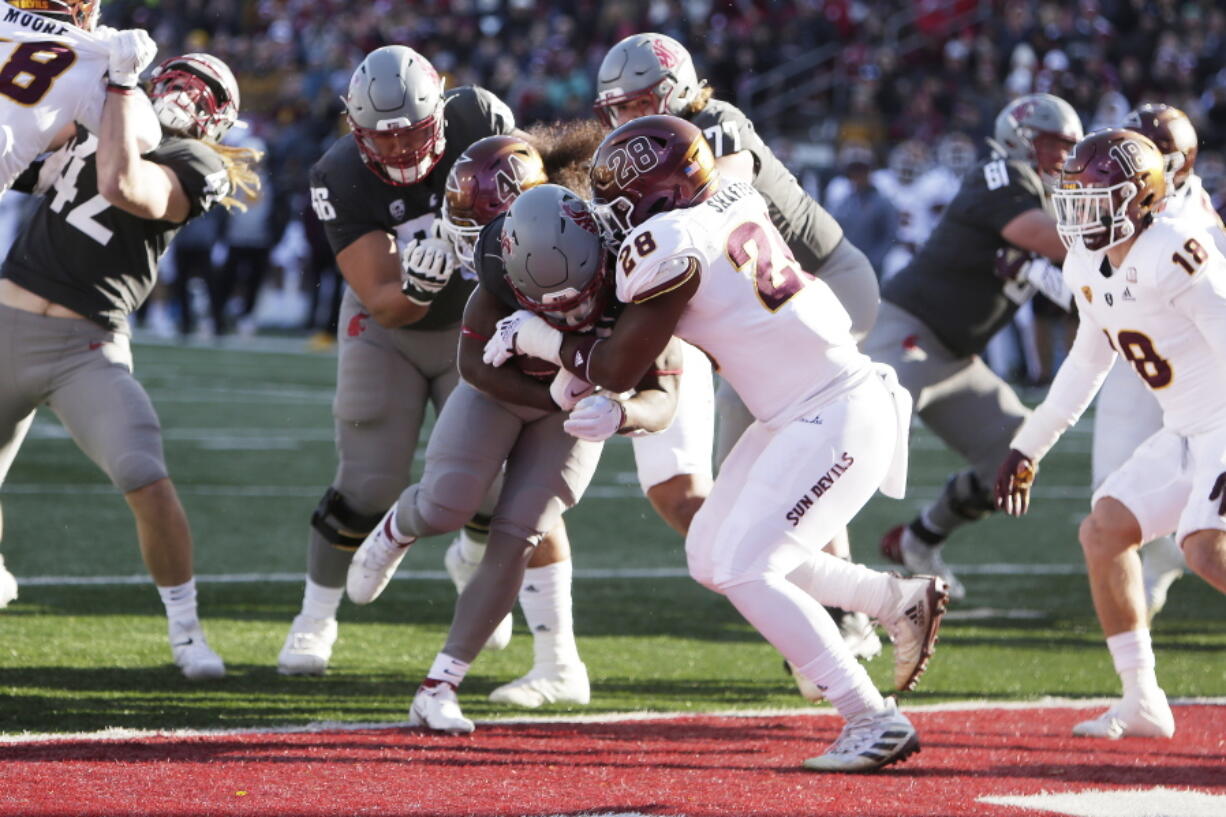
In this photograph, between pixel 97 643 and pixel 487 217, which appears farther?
pixel 97 643

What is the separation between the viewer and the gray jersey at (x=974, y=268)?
6.50 meters

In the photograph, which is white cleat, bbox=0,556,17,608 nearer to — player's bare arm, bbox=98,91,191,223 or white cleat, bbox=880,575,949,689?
player's bare arm, bbox=98,91,191,223

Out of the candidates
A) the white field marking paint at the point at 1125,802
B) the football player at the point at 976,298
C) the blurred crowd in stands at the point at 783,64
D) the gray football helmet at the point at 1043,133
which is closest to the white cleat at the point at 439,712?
the white field marking paint at the point at 1125,802

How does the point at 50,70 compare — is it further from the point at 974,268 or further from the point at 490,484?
the point at 974,268

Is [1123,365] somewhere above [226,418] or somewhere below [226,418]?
above

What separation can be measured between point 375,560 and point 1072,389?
2013mm

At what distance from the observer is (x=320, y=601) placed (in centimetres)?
537

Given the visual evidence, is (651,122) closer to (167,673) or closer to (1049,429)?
(1049,429)

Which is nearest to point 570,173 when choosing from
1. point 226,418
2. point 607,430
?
point 607,430

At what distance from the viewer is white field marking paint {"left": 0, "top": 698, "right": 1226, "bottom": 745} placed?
14.0ft

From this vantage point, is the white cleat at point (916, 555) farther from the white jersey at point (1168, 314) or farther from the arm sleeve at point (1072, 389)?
the white jersey at point (1168, 314)

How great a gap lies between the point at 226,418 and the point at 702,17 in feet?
40.7

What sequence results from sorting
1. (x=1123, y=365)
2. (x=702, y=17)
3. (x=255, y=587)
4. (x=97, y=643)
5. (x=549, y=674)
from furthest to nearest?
(x=702, y=17)
(x=255, y=587)
(x=1123, y=365)
(x=97, y=643)
(x=549, y=674)

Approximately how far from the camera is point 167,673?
16.9 feet
